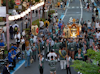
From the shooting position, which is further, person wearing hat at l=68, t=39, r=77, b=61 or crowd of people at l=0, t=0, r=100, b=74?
person wearing hat at l=68, t=39, r=77, b=61

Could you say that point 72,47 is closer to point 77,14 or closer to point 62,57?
point 62,57

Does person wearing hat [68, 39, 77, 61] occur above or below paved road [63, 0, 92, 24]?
below

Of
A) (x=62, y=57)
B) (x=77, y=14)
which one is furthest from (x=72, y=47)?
(x=77, y=14)

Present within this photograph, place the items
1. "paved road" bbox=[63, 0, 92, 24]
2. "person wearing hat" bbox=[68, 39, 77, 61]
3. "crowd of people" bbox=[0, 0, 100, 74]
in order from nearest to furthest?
"crowd of people" bbox=[0, 0, 100, 74] → "person wearing hat" bbox=[68, 39, 77, 61] → "paved road" bbox=[63, 0, 92, 24]

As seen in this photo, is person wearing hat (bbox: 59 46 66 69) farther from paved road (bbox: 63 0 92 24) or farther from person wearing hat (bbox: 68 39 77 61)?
paved road (bbox: 63 0 92 24)

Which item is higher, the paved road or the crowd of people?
the paved road

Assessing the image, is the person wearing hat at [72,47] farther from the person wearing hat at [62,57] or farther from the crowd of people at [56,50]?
the person wearing hat at [62,57]

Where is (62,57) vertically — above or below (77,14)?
below

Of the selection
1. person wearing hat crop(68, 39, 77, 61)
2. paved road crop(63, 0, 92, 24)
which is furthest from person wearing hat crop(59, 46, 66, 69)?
paved road crop(63, 0, 92, 24)

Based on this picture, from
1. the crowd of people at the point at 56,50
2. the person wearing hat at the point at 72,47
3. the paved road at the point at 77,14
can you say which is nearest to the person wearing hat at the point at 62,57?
the crowd of people at the point at 56,50

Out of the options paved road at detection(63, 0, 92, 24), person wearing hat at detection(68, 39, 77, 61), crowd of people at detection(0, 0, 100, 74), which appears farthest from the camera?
paved road at detection(63, 0, 92, 24)

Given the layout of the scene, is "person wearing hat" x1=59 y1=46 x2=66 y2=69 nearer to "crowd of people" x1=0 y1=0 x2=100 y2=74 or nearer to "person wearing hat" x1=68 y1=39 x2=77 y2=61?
"crowd of people" x1=0 y1=0 x2=100 y2=74

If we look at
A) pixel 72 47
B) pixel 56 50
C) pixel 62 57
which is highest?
pixel 72 47

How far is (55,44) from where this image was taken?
58.8ft
